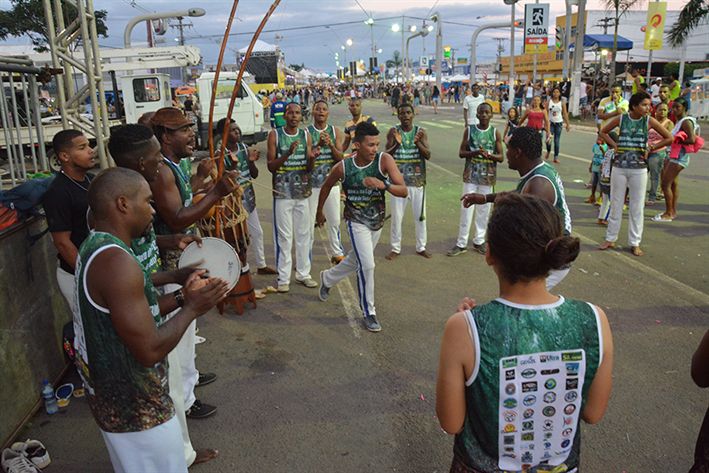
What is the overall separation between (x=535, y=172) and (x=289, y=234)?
10.3 ft

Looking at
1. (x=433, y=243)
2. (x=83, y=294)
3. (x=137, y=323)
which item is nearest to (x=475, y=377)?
(x=137, y=323)

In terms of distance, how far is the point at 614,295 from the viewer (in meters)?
5.86

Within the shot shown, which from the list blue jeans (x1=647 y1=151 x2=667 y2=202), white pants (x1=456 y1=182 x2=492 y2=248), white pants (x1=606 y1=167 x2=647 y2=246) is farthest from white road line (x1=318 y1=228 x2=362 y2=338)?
blue jeans (x1=647 y1=151 x2=667 y2=202)

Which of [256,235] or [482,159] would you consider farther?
[482,159]

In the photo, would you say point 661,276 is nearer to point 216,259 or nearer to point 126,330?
point 216,259

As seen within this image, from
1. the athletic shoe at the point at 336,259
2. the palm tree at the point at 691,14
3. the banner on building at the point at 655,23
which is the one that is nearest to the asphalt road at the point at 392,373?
the athletic shoe at the point at 336,259

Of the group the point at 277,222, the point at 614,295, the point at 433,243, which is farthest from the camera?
the point at 433,243

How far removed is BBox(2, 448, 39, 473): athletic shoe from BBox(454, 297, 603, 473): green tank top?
2.80 meters

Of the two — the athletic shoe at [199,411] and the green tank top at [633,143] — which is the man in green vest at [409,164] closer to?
the green tank top at [633,143]

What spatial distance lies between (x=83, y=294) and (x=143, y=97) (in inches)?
668

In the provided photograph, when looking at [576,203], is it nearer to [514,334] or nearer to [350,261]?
[350,261]

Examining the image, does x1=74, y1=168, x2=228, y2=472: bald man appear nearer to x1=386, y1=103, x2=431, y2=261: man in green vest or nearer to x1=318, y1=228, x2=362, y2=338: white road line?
x1=318, y1=228, x2=362, y2=338: white road line

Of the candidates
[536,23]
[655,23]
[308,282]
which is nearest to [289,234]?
[308,282]

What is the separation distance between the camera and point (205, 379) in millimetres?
4324
